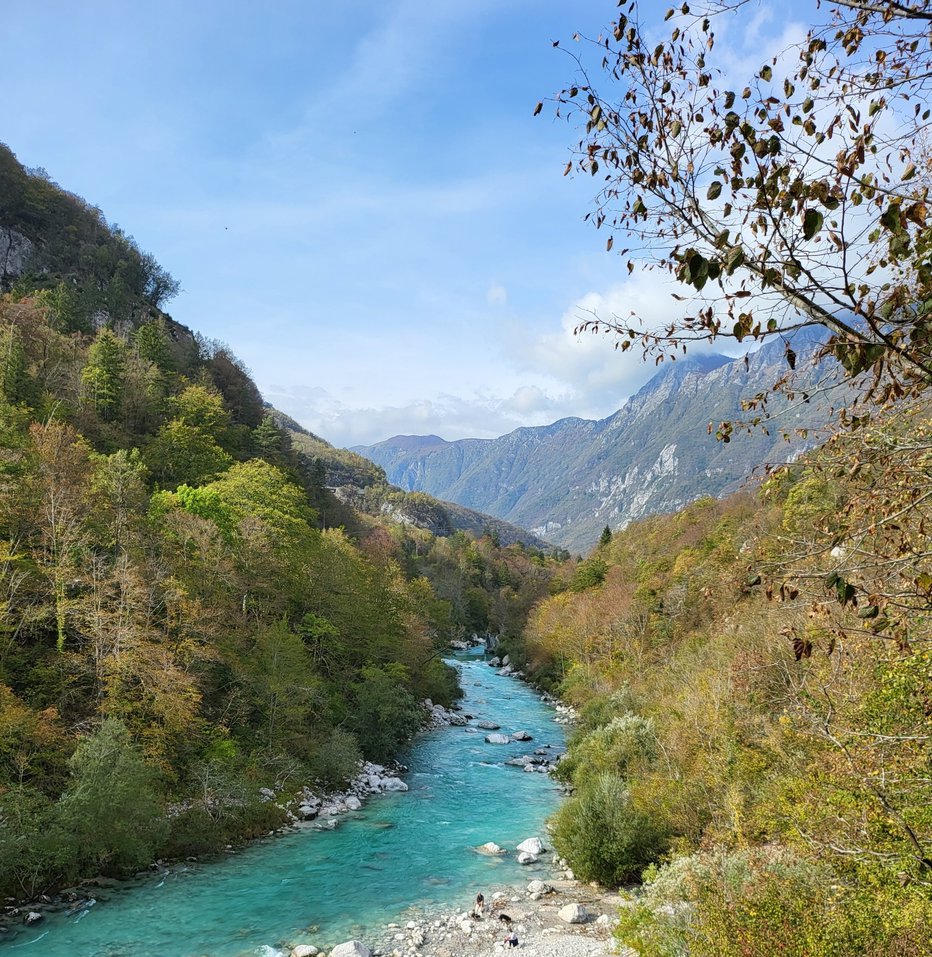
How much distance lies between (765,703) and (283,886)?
1657 cm

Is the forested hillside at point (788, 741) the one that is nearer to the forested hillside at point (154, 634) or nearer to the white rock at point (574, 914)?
the white rock at point (574, 914)

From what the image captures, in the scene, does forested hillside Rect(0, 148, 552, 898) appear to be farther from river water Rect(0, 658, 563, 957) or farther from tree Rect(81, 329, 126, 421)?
river water Rect(0, 658, 563, 957)

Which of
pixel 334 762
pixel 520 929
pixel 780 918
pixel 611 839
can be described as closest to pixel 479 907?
pixel 520 929

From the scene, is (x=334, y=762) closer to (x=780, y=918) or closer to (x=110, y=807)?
(x=110, y=807)

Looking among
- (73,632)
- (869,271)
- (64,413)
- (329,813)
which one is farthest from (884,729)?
(64,413)

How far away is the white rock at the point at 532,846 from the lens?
887 inches

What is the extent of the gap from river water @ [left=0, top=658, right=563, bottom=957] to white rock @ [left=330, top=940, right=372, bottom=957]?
105cm

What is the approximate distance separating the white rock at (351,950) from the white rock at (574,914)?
5.65m

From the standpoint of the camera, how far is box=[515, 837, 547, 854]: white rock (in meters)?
22.5

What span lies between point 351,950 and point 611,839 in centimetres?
889

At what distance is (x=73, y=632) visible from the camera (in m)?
24.6

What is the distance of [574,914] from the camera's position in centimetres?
1742

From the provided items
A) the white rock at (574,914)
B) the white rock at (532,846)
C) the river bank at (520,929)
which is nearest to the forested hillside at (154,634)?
the river bank at (520,929)

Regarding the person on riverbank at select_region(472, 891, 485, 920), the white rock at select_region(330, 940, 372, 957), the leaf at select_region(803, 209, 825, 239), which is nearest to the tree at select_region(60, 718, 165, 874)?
the white rock at select_region(330, 940, 372, 957)
